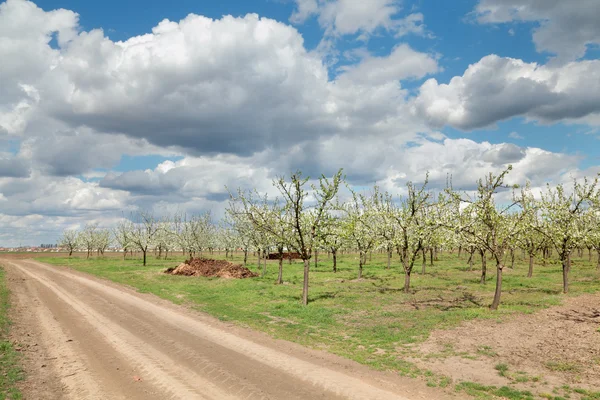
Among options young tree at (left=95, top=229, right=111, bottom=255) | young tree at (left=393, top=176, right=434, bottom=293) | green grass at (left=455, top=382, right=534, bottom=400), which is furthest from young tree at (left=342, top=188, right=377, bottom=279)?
young tree at (left=95, top=229, right=111, bottom=255)

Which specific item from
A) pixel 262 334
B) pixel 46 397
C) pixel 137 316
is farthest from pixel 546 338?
pixel 137 316

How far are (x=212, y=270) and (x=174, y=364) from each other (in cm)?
3473

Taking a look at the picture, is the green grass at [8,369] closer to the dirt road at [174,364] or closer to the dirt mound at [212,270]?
the dirt road at [174,364]

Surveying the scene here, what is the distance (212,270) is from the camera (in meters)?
48.2

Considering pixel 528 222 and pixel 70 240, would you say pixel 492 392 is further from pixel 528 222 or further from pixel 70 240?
pixel 70 240

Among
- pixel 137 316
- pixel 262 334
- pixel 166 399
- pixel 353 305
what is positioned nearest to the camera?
pixel 166 399

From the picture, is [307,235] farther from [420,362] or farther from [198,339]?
[420,362]

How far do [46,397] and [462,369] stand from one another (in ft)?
48.5

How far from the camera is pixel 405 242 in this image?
29.8 m

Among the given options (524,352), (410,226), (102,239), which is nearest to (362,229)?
(410,226)

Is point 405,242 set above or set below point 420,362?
above

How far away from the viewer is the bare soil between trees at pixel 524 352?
1280 cm

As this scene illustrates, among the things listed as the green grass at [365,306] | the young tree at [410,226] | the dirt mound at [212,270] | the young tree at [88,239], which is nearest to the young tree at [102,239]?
the young tree at [88,239]

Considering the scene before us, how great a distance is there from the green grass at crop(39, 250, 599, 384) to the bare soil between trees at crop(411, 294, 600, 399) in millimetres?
708
